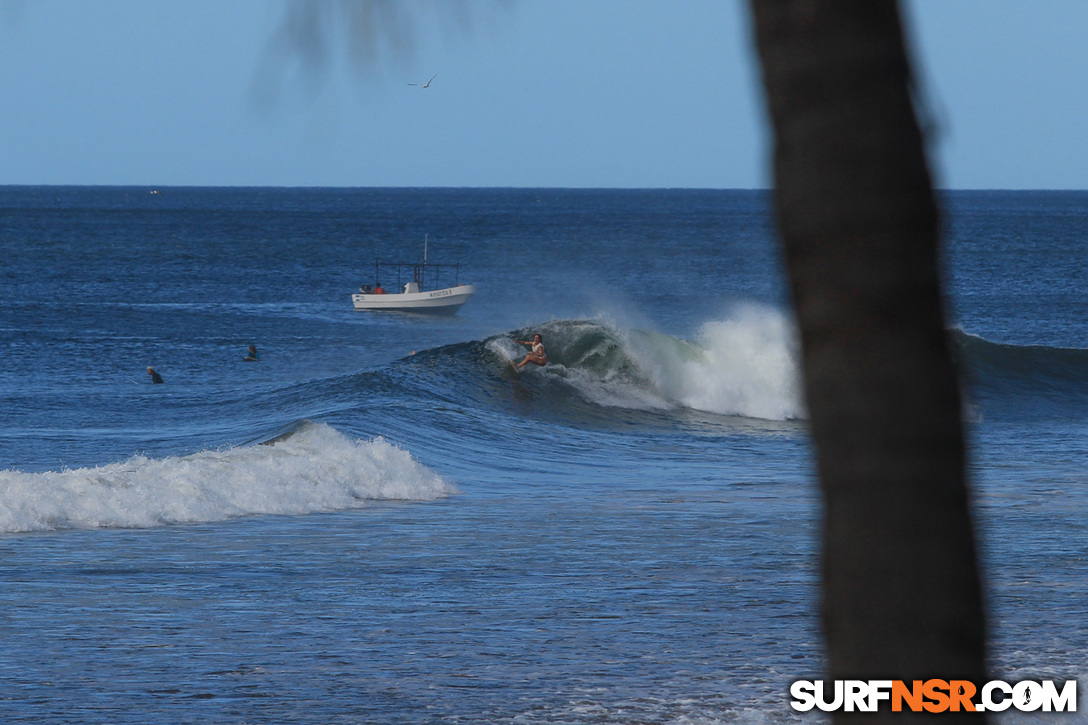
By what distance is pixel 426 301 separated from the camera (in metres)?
52.0

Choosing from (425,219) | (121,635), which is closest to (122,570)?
(121,635)

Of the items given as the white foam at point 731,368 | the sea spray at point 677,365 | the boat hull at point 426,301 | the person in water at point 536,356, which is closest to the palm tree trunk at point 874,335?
the white foam at point 731,368

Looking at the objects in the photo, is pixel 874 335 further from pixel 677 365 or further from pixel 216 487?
pixel 677 365

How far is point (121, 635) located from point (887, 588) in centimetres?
754

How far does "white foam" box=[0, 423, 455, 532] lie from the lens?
13.4 meters

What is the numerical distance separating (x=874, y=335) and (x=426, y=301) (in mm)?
50340

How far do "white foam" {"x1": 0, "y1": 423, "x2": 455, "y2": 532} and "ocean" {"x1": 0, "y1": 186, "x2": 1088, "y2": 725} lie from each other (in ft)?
0.16

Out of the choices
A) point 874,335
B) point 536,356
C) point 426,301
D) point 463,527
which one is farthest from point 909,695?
point 426,301

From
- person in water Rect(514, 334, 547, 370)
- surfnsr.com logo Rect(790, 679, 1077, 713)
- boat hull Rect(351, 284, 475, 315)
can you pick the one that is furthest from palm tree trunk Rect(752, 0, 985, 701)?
boat hull Rect(351, 284, 475, 315)

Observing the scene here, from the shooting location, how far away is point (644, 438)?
2369 cm

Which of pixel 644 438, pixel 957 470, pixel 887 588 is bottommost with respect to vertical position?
pixel 644 438

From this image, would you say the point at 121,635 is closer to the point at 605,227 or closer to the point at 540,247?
the point at 540,247

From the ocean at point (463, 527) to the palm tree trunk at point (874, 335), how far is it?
0.27 feet

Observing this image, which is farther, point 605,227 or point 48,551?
point 605,227
